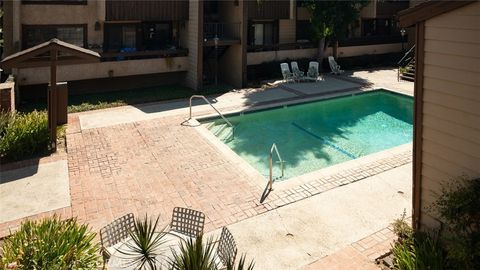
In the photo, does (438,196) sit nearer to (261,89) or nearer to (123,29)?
(261,89)

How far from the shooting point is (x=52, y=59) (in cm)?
1376

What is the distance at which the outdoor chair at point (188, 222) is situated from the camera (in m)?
7.72

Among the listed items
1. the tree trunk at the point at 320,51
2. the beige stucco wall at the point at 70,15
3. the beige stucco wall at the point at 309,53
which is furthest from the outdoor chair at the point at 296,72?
the beige stucco wall at the point at 70,15

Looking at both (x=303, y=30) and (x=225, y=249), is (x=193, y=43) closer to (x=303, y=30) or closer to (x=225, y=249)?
(x=303, y=30)

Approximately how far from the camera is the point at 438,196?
7.30 m

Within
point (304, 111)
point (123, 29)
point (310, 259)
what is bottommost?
point (310, 259)

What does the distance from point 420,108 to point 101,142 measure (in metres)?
11.9

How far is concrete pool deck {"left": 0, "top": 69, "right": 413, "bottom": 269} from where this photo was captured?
33.5 feet

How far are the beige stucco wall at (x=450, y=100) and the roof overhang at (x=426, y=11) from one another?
5.0 inches

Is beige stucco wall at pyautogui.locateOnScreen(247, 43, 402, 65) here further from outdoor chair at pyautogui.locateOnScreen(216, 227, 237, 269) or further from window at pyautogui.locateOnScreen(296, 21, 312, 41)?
outdoor chair at pyautogui.locateOnScreen(216, 227, 237, 269)

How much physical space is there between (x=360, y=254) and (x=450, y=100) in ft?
11.7

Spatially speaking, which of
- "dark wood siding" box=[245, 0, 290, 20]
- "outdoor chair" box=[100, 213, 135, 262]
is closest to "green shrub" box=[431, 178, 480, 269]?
"outdoor chair" box=[100, 213, 135, 262]

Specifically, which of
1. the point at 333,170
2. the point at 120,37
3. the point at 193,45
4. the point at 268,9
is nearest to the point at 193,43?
the point at 193,45

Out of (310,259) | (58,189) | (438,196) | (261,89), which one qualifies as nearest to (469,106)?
(438,196)
